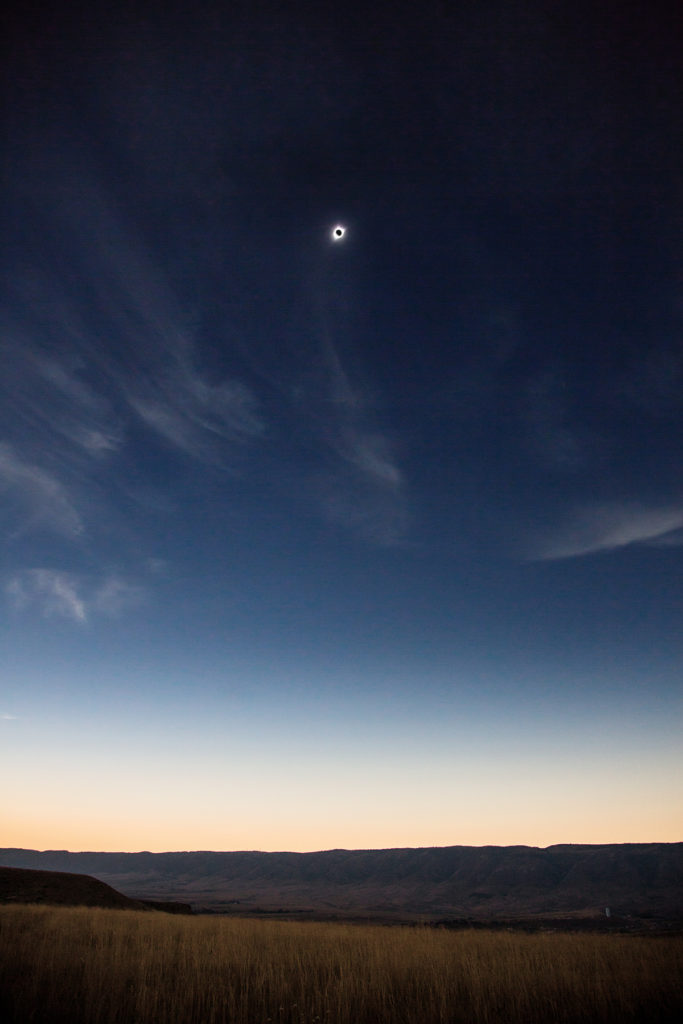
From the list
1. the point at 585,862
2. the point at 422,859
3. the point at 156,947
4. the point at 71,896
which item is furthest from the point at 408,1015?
the point at 422,859

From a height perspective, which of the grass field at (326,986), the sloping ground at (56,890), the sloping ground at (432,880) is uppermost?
the grass field at (326,986)

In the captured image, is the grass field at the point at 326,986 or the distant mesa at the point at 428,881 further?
the distant mesa at the point at 428,881

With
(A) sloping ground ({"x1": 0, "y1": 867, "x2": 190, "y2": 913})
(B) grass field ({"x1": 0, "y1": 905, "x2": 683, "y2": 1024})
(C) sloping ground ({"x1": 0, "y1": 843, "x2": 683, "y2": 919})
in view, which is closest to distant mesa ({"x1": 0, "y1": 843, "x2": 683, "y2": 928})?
(C) sloping ground ({"x1": 0, "y1": 843, "x2": 683, "y2": 919})

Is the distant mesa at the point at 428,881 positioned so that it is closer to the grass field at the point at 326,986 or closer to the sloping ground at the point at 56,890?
the sloping ground at the point at 56,890

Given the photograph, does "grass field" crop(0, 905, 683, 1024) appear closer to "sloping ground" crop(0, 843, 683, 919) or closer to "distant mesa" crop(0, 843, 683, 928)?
"sloping ground" crop(0, 843, 683, 919)

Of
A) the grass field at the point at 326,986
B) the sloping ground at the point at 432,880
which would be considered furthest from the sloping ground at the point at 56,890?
the sloping ground at the point at 432,880

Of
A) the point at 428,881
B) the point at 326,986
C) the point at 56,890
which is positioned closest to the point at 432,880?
the point at 428,881
